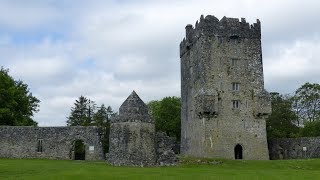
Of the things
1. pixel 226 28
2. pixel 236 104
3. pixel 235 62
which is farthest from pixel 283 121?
pixel 226 28

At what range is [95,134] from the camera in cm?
4806

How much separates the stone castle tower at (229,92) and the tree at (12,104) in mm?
26199

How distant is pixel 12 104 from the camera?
63.0 metres

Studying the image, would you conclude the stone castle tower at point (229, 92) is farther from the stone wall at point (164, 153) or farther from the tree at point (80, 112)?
the tree at point (80, 112)

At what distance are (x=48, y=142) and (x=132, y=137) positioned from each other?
1401 cm

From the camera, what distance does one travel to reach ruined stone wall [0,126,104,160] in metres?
47.9

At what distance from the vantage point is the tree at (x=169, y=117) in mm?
80938

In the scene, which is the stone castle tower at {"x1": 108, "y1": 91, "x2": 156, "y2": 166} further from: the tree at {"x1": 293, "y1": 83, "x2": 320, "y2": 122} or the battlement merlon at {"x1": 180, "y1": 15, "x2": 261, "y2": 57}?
the tree at {"x1": 293, "y1": 83, "x2": 320, "y2": 122}

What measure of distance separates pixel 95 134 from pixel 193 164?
13.6m

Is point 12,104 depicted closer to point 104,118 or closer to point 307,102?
point 104,118

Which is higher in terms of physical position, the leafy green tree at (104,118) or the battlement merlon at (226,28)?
the battlement merlon at (226,28)

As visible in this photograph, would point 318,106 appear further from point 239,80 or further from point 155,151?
point 155,151

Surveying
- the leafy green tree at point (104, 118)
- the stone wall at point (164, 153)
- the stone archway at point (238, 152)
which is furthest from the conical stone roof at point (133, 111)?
the leafy green tree at point (104, 118)

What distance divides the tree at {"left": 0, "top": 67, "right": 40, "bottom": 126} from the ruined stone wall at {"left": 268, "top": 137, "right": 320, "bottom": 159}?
33861mm
